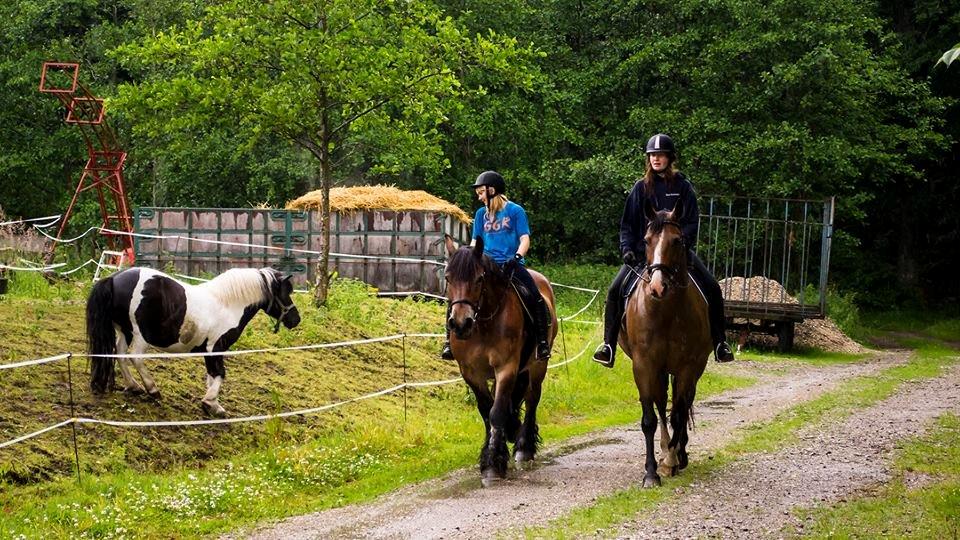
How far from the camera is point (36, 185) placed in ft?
113

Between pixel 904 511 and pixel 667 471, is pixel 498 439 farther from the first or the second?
pixel 904 511

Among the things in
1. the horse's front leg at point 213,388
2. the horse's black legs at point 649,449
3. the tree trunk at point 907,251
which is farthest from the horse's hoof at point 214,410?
the tree trunk at point 907,251

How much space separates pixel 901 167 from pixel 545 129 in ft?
34.1

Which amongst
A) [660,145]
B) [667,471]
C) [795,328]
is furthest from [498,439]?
[795,328]

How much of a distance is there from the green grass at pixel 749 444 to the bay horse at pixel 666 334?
33 centimetres

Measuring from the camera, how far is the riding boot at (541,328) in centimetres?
968

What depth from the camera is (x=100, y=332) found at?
9.84m

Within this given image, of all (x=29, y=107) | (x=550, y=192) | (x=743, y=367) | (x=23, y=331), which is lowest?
(x=743, y=367)

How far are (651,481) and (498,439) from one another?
4.29 ft

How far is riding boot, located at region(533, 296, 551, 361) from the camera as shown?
9680 mm

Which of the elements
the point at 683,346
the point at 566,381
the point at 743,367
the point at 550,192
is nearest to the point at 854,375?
the point at 743,367

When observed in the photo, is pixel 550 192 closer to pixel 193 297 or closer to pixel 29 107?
pixel 29 107

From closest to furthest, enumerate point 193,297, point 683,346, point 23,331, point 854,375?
point 683,346 < point 193,297 < point 23,331 < point 854,375

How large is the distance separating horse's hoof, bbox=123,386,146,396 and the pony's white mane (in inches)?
45.0
